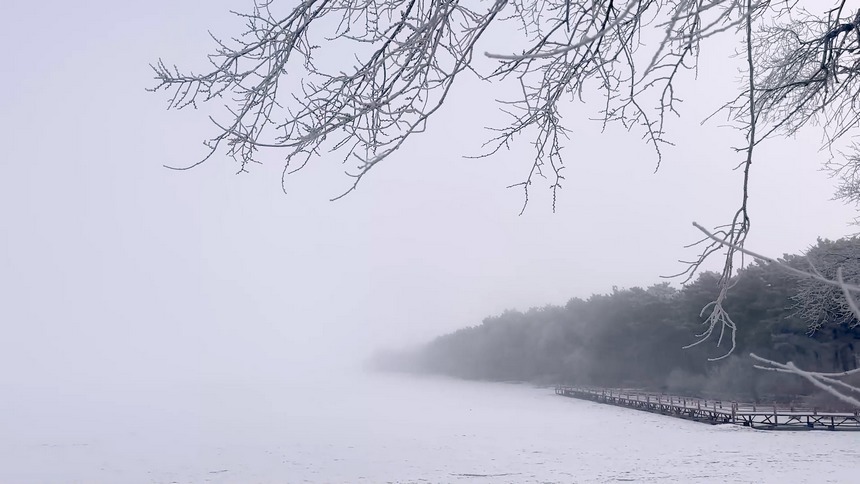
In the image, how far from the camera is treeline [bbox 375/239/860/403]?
110 ft

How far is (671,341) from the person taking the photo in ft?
164

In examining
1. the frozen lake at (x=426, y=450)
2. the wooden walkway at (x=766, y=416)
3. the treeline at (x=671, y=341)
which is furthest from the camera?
the treeline at (x=671, y=341)

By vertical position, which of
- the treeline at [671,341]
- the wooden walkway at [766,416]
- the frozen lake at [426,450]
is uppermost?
the treeline at [671,341]

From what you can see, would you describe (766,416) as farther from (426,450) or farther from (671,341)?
(671,341)

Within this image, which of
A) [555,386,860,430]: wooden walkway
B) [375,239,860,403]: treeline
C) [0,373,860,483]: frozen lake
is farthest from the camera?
[375,239,860,403]: treeline

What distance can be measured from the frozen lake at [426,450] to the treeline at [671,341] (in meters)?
3.96

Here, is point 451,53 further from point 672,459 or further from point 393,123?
point 672,459

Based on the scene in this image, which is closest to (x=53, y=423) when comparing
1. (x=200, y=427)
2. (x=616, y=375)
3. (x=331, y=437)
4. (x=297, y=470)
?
(x=200, y=427)

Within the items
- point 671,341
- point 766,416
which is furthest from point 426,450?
point 671,341

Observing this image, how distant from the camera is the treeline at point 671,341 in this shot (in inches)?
1321

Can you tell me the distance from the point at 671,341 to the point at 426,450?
30620 millimetres

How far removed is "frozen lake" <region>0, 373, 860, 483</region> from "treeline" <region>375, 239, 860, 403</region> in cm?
396

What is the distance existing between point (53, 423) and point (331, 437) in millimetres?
23691

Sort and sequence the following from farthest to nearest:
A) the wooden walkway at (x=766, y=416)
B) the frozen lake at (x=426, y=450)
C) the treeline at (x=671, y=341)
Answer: the treeline at (x=671, y=341) → the wooden walkway at (x=766, y=416) → the frozen lake at (x=426, y=450)
